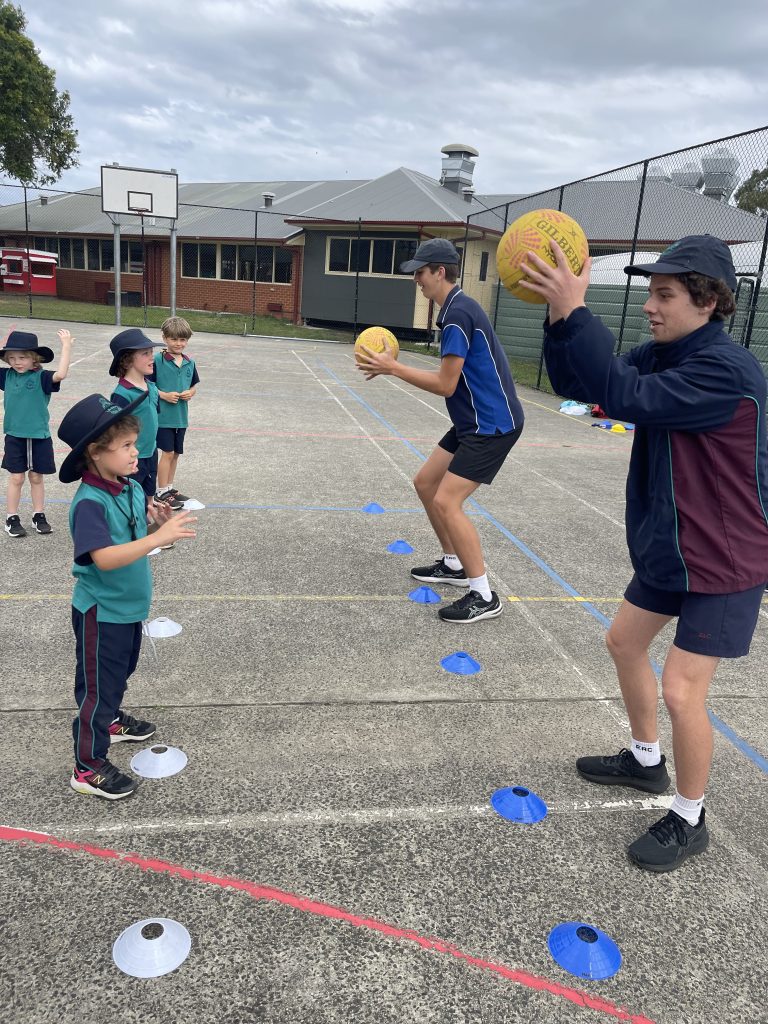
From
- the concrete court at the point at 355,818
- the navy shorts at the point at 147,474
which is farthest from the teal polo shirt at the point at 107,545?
the navy shorts at the point at 147,474

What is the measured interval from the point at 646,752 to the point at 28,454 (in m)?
4.92

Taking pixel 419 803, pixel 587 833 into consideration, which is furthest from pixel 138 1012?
pixel 587 833

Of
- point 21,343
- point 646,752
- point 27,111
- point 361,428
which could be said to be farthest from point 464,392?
point 27,111

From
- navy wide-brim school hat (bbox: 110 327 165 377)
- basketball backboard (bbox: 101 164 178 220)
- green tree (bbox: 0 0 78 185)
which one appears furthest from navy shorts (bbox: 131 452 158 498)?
green tree (bbox: 0 0 78 185)

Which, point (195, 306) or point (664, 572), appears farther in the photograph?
point (195, 306)

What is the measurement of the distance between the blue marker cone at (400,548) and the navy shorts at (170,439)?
6.99 ft

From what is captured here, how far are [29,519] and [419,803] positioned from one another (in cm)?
446

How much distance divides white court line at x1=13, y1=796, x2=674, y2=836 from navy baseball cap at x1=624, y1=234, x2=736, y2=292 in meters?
2.03

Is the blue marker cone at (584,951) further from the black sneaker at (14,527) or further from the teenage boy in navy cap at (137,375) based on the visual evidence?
the black sneaker at (14,527)

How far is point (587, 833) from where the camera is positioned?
273 centimetres

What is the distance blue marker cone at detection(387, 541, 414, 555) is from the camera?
18.7 ft

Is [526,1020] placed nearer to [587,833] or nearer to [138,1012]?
[587,833]

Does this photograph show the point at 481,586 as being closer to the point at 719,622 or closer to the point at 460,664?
the point at 460,664

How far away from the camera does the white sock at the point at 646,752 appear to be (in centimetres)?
297
